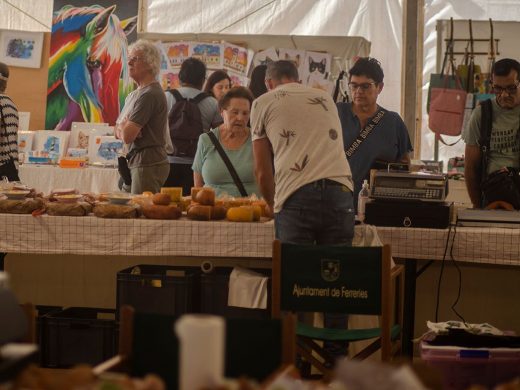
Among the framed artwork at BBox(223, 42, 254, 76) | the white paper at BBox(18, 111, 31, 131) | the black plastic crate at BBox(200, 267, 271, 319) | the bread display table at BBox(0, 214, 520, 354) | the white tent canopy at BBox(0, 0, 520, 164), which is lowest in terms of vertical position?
the black plastic crate at BBox(200, 267, 271, 319)

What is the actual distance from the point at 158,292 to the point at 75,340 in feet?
1.57

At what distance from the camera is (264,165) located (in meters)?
4.15

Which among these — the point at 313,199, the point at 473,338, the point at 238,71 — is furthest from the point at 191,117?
the point at 473,338

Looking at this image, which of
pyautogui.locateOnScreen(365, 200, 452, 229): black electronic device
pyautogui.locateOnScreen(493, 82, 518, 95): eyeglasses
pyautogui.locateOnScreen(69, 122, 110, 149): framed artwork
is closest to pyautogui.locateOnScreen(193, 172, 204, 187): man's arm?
pyautogui.locateOnScreen(365, 200, 452, 229): black electronic device

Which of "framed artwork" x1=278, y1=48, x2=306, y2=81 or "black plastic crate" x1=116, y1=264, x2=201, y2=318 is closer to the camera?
"black plastic crate" x1=116, y1=264, x2=201, y2=318

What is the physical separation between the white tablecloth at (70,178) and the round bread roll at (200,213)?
331cm

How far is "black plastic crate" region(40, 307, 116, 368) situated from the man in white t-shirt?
1.05 metres

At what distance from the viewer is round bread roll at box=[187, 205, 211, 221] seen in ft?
14.4

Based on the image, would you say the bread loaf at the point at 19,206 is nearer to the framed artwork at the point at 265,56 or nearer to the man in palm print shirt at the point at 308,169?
the man in palm print shirt at the point at 308,169

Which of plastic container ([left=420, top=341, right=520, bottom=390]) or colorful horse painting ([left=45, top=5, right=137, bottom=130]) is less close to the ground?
colorful horse painting ([left=45, top=5, right=137, bottom=130])

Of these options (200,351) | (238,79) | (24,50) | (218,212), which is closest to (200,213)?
(218,212)

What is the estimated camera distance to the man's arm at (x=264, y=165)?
411cm

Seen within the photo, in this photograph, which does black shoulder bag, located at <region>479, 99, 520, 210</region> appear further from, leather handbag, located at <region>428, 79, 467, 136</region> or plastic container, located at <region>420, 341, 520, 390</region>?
leather handbag, located at <region>428, 79, 467, 136</region>

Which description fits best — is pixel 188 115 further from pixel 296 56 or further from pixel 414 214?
pixel 414 214
